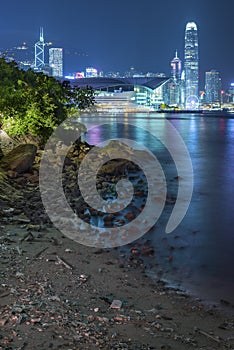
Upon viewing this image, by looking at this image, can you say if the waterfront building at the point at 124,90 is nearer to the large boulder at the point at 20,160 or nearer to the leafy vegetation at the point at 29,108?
the leafy vegetation at the point at 29,108

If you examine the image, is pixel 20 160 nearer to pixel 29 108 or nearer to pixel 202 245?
pixel 29 108

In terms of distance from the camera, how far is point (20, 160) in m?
9.99

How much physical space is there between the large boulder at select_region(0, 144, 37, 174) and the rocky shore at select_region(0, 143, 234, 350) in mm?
3447

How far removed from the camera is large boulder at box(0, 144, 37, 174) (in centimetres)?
980

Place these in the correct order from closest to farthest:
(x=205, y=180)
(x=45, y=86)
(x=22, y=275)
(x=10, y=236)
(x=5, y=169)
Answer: (x=22, y=275) → (x=10, y=236) → (x=5, y=169) → (x=205, y=180) → (x=45, y=86)

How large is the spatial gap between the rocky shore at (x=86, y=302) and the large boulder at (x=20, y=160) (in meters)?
3.45

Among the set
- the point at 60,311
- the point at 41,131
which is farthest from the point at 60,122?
the point at 60,311

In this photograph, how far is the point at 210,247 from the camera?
625cm

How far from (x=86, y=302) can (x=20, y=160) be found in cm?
676

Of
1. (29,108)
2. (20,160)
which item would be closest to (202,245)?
(20,160)

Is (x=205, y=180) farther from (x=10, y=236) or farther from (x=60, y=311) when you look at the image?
(x=60, y=311)

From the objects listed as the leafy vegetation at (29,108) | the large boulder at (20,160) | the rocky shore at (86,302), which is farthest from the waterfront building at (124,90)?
the rocky shore at (86,302)

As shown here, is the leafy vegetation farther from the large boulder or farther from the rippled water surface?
the rippled water surface

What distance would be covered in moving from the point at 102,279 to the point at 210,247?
7.83ft
